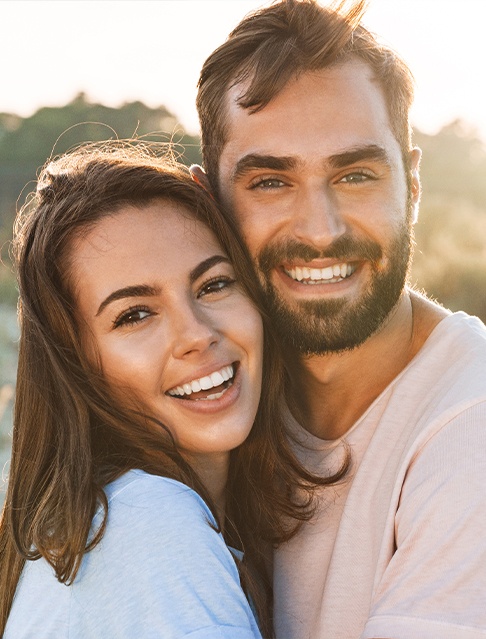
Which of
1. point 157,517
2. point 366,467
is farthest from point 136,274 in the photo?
point 366,467

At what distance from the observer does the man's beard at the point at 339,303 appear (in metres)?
2.97

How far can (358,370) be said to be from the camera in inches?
119

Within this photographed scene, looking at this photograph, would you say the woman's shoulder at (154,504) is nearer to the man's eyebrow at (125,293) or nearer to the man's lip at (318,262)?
the man's eyebrow at (125,293)

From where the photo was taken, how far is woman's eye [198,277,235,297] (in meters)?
2.72

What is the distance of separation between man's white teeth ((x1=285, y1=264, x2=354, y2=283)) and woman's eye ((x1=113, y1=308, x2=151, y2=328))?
0.67 meters

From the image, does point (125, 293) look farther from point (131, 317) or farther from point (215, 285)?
point (215, 285)

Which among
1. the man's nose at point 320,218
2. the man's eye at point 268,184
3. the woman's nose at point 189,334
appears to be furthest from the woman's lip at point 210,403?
the man's eye at point 268,184

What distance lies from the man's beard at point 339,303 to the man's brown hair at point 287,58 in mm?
396

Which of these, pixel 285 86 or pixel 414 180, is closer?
pixel 285 86

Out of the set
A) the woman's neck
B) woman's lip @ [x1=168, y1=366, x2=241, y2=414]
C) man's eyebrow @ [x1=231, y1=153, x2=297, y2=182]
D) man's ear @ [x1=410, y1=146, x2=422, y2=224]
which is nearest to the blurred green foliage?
man's ear @ [x1=410, y1=146, x2=422, y2=224]

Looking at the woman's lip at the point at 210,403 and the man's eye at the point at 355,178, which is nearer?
the woman's lip at the point at 210,403

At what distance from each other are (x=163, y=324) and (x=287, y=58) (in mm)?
1034

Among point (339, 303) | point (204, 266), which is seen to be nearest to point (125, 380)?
point (204, 266)

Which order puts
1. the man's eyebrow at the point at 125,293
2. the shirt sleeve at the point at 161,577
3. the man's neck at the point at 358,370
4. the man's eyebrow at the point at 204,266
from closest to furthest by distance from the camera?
the shirt sleeve at the point at 161,577 → the man's eyebrow at the point at 125,293 → the man's eyebrow at the point at 204,266 → the man's neck at the point at 358,370
